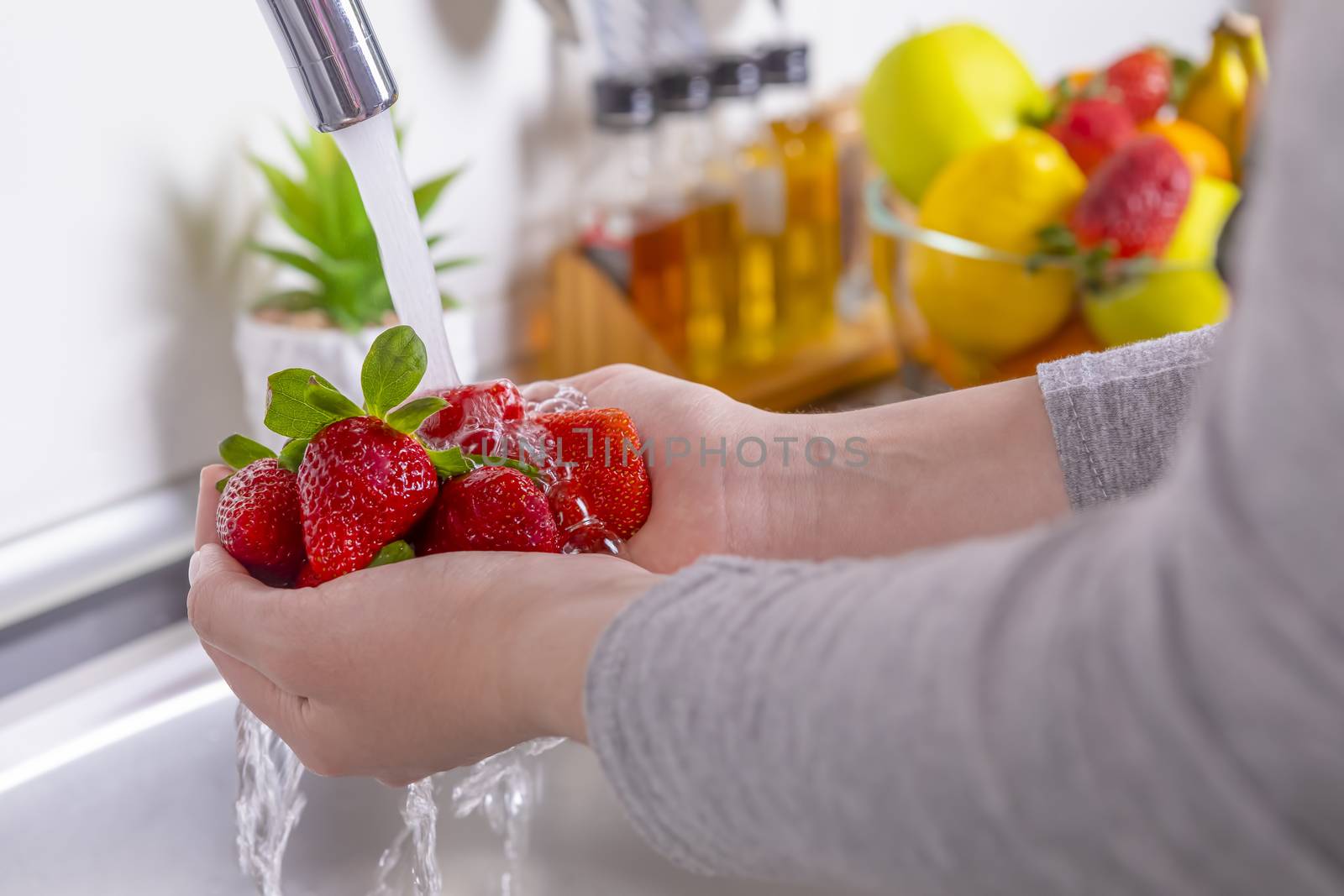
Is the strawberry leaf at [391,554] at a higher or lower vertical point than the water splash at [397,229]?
lower

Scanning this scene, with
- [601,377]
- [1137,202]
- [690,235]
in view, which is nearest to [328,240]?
[601,377]

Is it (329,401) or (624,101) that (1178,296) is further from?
(329,401)

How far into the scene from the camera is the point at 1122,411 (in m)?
0.59

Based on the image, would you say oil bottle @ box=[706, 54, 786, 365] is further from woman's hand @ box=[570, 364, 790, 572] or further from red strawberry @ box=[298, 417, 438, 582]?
red strawberry @ box=[298, 417, 438, 582]

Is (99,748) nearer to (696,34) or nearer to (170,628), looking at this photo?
(170,628)

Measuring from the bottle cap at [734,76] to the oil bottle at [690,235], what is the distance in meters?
0.01

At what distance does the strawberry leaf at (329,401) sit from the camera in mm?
544

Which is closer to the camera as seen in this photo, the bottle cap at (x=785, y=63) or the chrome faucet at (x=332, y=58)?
the chrome faucet at (x=332, y=58)

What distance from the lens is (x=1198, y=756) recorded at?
267 mm

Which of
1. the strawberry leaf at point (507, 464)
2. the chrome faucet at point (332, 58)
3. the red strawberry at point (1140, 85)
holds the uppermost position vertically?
the chrome faucet at point (332, 58)

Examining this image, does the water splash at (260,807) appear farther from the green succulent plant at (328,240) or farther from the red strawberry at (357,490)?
the green succulent plant at (328,240)

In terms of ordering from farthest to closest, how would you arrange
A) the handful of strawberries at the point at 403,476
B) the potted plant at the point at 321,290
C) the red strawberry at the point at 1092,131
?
the red strawberry at the point at 1092,131 → the potted plant at the point at 321,290 → the handful of strawberries at the point at 403,476

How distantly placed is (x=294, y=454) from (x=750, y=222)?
68 centimetres

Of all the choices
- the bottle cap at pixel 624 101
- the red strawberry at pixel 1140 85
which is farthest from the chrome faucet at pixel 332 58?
the red strawberry at pixel 1140 85
